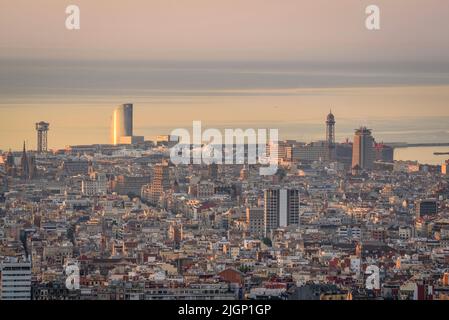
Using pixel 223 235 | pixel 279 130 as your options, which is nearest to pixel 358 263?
pixel 223 235

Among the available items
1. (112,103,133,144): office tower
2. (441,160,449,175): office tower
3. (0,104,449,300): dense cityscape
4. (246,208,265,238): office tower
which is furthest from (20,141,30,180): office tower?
Answer: (441,160,449,175): office tower

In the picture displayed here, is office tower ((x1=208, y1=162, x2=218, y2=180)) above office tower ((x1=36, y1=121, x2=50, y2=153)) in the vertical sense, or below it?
below

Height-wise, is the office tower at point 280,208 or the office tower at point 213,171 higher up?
the office tower at point 213,171

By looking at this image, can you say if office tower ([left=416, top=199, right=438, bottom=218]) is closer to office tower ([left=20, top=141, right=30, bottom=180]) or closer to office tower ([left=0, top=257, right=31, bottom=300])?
office tower ([left=20, top=141, right=30, bottom=180])

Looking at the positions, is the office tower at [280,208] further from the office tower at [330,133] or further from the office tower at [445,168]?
the office tower at [445,168]

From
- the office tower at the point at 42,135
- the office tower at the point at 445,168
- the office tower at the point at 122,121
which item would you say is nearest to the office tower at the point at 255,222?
the office tower at the point at 122,121

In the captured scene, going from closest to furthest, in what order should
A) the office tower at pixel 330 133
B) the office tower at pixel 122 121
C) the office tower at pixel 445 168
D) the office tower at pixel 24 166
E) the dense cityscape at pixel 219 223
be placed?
the dense cityscape at pixel 219 223 < the office tower at pixel 122 121 < the office tower at pixel 330 133 < the office tower at pixel 24 166 < the office tower at pixel 445 168

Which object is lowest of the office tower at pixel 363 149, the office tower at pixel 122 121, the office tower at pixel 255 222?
the office tower at pixel 255 222
